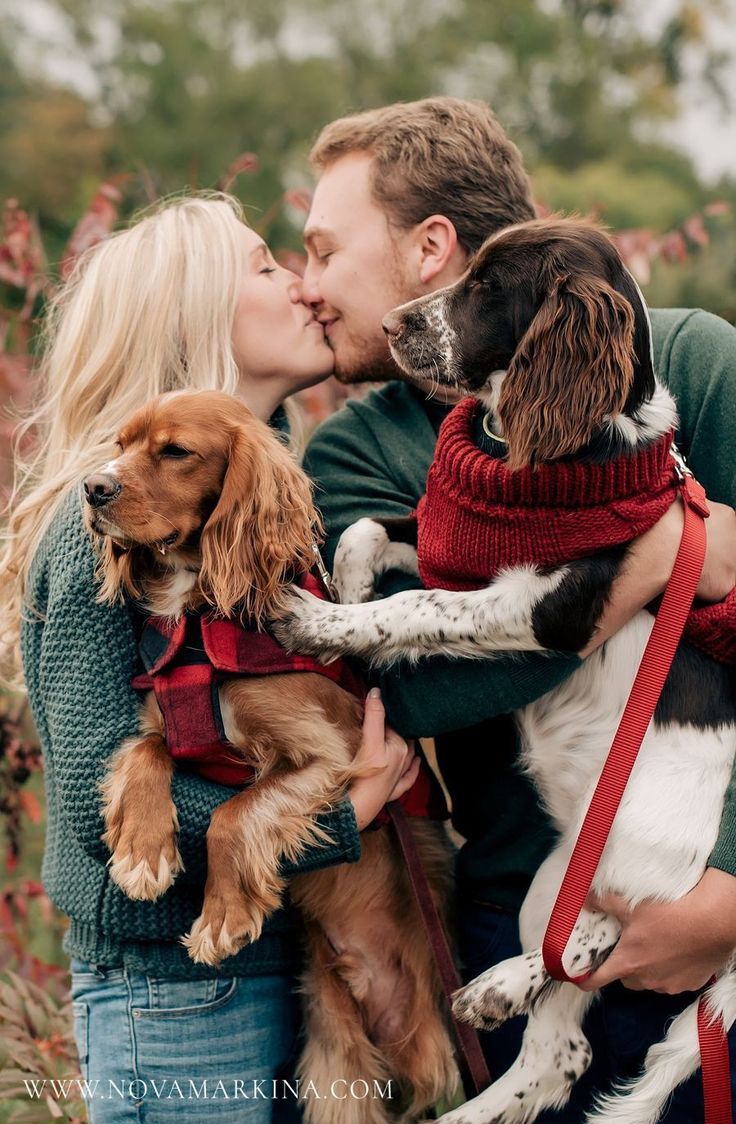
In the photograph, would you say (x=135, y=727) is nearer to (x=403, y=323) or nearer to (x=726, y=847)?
(x=403, y=323)

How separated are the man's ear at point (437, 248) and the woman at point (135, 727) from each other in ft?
1.51

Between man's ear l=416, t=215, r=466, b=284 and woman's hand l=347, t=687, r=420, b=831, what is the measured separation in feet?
4.02

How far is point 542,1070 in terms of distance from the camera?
9.40 ft

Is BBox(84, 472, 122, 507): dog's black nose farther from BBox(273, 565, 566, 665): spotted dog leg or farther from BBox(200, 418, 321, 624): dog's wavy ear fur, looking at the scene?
BBox(273, 565, 566, 665): spotted dog leg

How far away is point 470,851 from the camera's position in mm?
3121

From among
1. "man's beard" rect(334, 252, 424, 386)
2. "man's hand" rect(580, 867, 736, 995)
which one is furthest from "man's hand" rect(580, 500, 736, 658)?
"man's beard" rect(334, 252, 424, 386)

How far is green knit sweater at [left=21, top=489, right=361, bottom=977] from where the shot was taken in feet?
8.83

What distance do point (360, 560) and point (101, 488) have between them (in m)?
0.73

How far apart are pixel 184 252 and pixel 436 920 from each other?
5.99ft

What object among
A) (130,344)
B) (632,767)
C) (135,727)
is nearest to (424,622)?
(632,767)

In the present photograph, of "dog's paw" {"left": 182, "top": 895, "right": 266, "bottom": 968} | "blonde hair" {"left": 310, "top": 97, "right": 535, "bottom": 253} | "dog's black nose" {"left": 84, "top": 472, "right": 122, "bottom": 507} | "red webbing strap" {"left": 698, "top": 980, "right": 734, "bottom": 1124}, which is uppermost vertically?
"blonde hair" {"left": 310, "top": 97, "right": 535, "bottom": 253}

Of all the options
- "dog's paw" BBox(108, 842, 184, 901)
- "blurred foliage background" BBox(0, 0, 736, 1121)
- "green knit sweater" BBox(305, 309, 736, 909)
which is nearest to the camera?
"dog's paw" BBox(108, 842, 184, 901)

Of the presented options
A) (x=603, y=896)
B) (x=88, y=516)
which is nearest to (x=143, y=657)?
(x=88, y=516)

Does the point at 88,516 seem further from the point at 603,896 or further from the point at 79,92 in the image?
the point at 79,92
